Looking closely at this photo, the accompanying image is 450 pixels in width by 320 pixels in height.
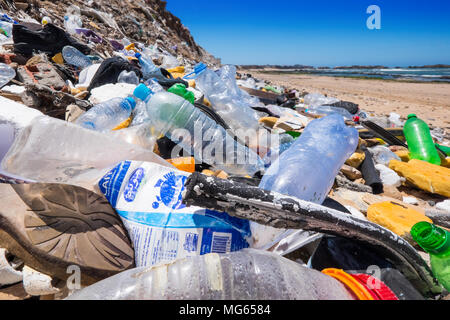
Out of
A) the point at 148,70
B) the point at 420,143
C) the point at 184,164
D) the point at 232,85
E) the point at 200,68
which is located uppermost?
the point at 148,70

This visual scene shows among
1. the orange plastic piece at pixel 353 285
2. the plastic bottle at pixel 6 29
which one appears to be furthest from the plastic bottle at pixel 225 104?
the plastic bottle at pixel 6 29

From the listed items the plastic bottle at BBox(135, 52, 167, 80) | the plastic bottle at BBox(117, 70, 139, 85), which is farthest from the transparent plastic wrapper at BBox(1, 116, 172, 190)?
the plastic bottle at BBox(135, 52, 167, 80)

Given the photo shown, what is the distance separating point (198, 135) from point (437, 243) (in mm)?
1591

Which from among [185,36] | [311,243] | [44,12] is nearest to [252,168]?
[311,243]

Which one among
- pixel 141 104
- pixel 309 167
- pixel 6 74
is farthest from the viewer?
pixel 141 104

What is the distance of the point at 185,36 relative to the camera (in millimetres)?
15688

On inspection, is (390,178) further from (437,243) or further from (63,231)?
(63,231)

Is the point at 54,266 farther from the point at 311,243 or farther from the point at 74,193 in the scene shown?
the point at 311,243

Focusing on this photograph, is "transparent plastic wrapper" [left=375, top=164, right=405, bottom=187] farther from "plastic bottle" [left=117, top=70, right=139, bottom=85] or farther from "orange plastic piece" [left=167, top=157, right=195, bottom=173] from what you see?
"plastic bottle" [left=117, top=70, right=139, bottom=85]

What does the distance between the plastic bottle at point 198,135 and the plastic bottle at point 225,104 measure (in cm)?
32

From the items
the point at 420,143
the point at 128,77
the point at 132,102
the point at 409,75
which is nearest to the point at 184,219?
the point at 132,102

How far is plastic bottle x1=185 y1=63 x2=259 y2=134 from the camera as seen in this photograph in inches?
108

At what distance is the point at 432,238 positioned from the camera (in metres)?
0.81

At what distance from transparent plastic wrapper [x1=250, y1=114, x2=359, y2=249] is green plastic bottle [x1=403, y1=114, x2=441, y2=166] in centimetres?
117
